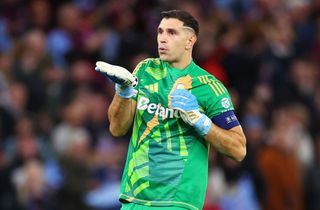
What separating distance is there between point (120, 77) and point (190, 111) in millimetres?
589

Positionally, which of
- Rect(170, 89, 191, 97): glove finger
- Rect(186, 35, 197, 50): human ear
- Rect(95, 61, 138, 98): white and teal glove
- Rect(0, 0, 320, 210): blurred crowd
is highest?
Rect(186, 35, 197, 50): human ear

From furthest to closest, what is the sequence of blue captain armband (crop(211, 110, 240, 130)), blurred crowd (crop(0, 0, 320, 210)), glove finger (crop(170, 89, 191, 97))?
blurred crowd (crop(0, 0, 320, 210)) < blue captain armband (crop(211, 110, 240, 130)) < glove finger (crop(170, 89, 191, 97))

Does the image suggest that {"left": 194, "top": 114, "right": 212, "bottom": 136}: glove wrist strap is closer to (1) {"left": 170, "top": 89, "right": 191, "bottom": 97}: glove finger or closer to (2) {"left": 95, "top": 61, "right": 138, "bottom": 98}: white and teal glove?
(1) {"left": 170, "top": 89, "right": 191, "bottom": 97}: glove finger

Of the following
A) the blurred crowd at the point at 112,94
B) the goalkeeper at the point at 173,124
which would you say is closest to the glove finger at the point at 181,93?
the goalkeeper at the point at 173,124

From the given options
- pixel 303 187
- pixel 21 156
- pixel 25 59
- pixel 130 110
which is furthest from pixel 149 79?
pixel 303 187

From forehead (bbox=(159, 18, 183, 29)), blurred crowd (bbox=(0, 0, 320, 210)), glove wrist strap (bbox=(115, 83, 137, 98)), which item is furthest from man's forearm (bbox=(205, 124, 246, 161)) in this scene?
blurred crowd (bbox=(0, 0, 320, 210))

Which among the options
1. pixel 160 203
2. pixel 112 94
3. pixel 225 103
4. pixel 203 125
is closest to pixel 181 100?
pixel 203 125

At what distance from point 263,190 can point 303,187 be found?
704 mm

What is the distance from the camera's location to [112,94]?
48.5ft

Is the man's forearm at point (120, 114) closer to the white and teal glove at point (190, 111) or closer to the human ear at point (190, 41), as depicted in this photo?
the white and teal glove at point (190, 111)

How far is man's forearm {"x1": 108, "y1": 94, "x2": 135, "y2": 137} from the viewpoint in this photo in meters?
8.12

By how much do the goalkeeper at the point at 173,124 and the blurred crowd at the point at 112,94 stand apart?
16.1 feet

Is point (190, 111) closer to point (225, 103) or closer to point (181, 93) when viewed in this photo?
point (181, 93)

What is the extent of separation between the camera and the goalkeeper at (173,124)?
795 centimetres
